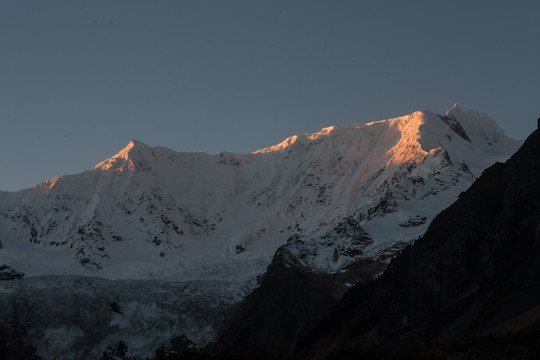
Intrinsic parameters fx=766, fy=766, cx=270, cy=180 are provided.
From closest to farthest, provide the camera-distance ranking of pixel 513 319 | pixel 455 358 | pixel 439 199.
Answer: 1. pixel 455 358
2. pixel 513 319
3. pixel 439 199

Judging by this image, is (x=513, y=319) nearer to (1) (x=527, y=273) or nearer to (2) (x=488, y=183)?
(1) (x=527, y=273)

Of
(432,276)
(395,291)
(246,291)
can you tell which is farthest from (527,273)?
(246,291)

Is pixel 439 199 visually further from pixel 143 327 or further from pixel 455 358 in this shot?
pixel 455 358

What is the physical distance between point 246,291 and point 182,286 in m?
15.6

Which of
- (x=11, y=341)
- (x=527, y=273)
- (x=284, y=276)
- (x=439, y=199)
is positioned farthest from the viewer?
(x=439, y=199)

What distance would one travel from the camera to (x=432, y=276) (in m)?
109

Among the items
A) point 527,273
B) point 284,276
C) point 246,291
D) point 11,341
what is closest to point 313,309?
point 284,276

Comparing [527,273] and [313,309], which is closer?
[527,273]

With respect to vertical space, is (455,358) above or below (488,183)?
below

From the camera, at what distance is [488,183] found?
11981cm

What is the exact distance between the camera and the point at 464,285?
3986 inches

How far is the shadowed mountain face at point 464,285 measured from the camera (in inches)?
3221

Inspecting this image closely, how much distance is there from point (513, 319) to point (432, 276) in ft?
102

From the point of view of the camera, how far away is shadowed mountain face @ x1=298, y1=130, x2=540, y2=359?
268 ft
